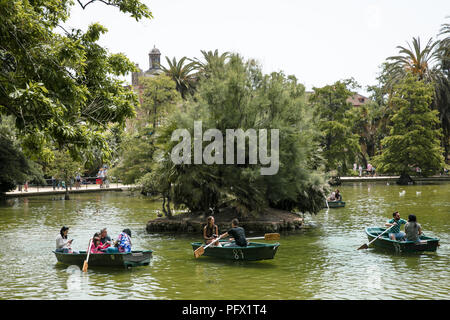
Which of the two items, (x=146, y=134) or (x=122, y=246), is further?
(x=146, y=134)

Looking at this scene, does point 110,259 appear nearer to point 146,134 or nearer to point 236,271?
point 236,271

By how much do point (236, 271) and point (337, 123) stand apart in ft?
A: 172

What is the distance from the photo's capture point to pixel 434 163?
2633 inches

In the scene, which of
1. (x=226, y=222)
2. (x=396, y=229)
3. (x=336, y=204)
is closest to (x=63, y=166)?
(x=336, y=204)

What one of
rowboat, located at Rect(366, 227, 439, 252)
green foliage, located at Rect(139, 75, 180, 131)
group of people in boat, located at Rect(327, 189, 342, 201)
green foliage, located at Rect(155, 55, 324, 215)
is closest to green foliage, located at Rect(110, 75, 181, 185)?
green foliage, located at Rect(139, 75, 180, 131)

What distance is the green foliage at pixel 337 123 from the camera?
6812 centimetres

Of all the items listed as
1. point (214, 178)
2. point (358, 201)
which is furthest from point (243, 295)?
point (358, 201)

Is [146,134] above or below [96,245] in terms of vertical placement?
above

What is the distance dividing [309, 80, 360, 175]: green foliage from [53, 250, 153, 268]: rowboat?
51512mm

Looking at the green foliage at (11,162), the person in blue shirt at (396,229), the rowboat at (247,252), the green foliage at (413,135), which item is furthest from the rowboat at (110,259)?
the green foliage at (413,135)

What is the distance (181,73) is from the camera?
69.6 metres

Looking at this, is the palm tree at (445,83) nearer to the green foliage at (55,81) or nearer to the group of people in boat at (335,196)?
the group of people in boat at (335,196)

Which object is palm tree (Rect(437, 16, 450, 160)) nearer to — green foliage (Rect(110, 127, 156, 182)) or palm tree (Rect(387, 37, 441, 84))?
palm tree (Rect(387, 37, 441, 84))

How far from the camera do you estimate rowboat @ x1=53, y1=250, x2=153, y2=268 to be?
17.3m
